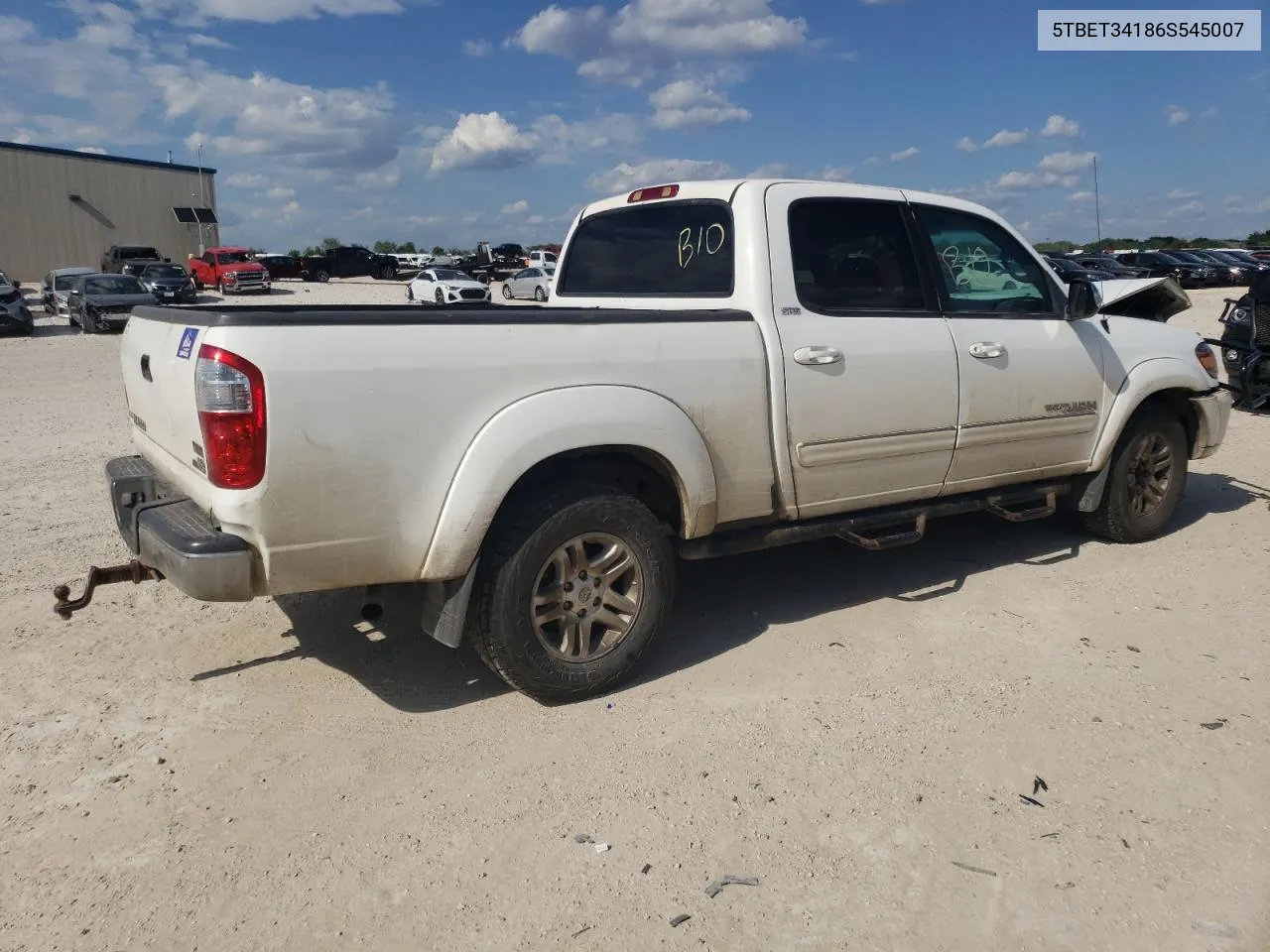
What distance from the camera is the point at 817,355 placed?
412 centimetres

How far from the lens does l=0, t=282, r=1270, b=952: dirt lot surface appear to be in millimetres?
2623

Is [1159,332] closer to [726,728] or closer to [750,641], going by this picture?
[750,641]

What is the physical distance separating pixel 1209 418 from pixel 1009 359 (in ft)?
6.43

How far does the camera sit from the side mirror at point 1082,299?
16.1 feet

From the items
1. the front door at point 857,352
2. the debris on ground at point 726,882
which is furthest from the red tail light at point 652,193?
the debris on ground at point 726,882

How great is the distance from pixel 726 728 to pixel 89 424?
8.73 m

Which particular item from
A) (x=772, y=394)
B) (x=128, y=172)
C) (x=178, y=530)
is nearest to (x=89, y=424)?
(x=178, y=530)

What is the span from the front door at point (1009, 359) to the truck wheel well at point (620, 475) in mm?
1548

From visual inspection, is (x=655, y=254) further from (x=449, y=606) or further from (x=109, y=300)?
(x=109, y=300)

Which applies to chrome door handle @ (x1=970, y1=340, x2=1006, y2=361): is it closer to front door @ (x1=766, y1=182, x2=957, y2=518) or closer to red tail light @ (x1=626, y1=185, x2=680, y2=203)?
front door @ (x1=766, y1=182, x2=957, y2=518)

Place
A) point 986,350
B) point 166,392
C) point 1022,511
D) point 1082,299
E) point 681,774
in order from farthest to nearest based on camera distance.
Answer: point 1022,511, point 1082,299, point 986,350, point 166,392, point 681,774

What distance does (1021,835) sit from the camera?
2.96 meters

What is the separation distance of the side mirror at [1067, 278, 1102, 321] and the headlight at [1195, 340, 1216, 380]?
1.34 meters

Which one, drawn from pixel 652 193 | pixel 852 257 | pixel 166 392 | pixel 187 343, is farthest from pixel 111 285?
pixel 852 257
